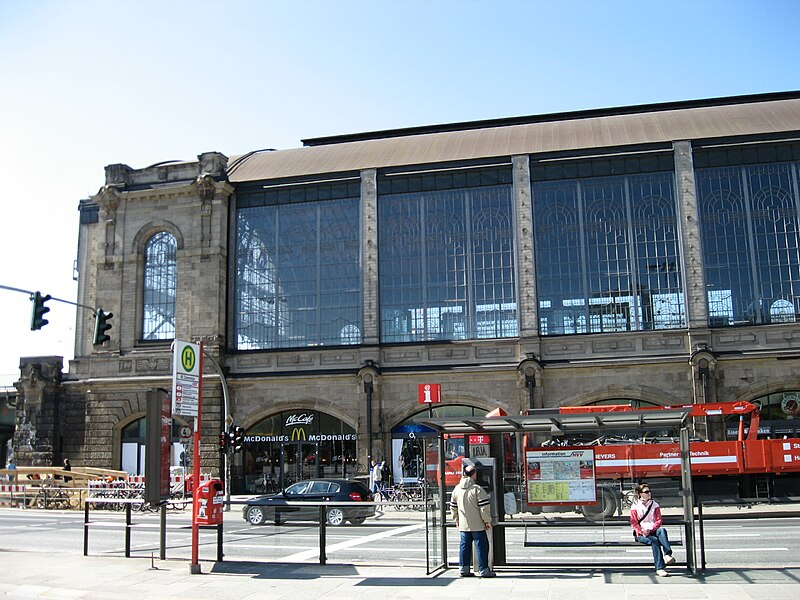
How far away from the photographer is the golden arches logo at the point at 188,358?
49.6ft

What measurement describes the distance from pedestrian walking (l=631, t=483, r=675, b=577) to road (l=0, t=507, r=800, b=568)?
810 millimetres

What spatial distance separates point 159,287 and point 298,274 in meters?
7.28

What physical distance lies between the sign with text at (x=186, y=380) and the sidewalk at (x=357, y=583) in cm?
290

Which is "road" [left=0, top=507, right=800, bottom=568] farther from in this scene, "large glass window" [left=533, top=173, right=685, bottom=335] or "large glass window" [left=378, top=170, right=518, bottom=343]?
"large glass window" [left=533, top=173, right=685, bottom=335]

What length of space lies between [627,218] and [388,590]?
2761 cm

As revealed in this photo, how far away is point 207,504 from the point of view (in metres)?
15.4

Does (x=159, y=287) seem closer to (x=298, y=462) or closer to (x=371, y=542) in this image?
(x=298, y=462)

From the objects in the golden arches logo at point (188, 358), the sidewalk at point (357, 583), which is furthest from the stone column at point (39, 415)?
the golden arches logo at point (188, 358)

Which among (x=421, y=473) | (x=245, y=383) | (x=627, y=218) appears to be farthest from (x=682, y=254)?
(x=245, y=383)

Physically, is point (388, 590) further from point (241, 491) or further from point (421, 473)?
point (241, 491)

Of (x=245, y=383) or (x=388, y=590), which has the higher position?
(x=245, y=383)

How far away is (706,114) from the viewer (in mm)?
41000

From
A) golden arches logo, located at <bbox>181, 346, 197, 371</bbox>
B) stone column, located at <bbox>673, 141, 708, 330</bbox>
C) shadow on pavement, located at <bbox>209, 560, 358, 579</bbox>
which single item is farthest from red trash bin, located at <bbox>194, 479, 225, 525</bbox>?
stone column, located at <bbox>673, 141, 708, 330</bbox>

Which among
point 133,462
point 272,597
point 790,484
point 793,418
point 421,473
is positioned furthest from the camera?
point 133,462
